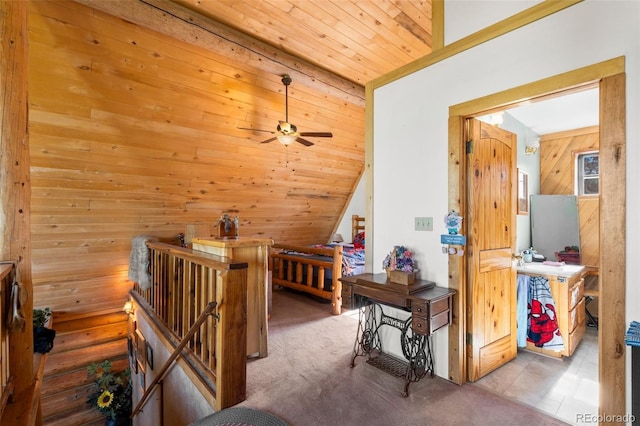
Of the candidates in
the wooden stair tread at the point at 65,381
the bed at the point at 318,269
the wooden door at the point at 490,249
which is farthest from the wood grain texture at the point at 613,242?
the wooden stair tread at the point at 65,381

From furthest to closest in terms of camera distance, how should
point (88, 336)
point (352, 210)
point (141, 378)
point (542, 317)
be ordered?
point (352, 210) < point (88, 336) < point (141, 378) < point (542, 317)

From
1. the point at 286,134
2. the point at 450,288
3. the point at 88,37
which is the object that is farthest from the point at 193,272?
the point at 88,37

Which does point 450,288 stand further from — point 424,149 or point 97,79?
point 97,79

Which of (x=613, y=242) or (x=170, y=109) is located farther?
(x=170, y=109)

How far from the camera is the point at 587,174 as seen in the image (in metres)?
3.96

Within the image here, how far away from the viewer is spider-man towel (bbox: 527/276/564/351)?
9.34ft

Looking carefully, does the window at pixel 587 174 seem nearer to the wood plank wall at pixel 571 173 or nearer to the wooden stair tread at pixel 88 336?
the wood plank wall at pixel 571 173

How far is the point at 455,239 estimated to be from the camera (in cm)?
223

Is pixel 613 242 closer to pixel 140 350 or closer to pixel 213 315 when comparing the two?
pixel 213 315

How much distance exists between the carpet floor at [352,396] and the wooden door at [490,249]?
13.0 inches

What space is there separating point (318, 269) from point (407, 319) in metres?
2.06

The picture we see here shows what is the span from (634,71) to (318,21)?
2513 millimetres

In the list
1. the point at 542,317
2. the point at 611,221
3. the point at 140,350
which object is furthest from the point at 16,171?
the point at 542,317

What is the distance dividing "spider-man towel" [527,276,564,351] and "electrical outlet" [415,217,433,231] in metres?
1.46
